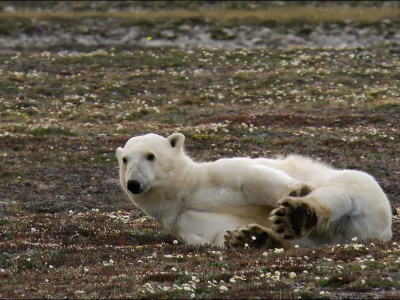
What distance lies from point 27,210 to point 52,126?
27.6 feet

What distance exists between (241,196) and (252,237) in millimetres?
935

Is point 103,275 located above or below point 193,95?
above

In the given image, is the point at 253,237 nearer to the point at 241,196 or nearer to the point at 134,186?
the point at 241,196

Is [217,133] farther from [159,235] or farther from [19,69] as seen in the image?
[19,69]

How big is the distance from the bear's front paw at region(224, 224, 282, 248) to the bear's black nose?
135 centimetres

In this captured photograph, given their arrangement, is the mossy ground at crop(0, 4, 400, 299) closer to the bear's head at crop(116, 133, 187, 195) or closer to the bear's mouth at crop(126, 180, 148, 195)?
the bear's mouth at crop(126, 180, 148, 195)

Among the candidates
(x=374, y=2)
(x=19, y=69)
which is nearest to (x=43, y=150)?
(x=19, y=69)

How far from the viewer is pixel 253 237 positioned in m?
9.21

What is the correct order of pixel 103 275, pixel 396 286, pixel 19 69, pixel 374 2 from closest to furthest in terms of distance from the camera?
pixel 396 286, pixel 103 275, pixel 19 69, pixel 374 2

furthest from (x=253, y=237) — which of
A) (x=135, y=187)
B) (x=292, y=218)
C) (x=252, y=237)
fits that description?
(x=135, y=187)

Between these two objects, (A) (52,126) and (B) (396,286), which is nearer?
(B) (396,286)

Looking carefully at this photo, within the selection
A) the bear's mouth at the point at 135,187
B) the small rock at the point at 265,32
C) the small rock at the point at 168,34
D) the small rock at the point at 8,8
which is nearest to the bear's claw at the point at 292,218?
the bear's mouth at the point at 135,187

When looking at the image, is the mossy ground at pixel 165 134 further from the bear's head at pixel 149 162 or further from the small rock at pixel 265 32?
the small rock at pixel 265 32

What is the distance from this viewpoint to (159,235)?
11102 mm
